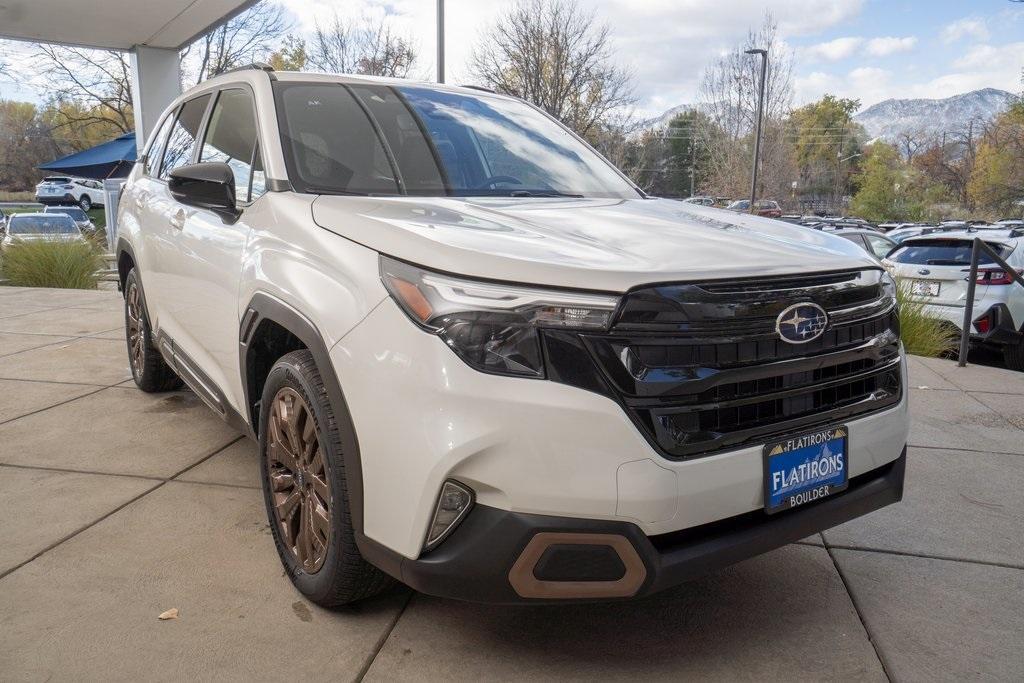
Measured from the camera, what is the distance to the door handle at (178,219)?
3771 millimetres

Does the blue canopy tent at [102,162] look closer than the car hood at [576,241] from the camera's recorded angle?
No

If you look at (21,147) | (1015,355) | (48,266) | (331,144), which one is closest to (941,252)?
(1015,355)

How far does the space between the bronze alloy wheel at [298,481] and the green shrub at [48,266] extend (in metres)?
10.7

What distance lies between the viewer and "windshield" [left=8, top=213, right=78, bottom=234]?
1426cm

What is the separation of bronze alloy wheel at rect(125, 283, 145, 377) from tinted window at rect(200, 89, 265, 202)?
5.06ft

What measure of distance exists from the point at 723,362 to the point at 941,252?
9.41 m

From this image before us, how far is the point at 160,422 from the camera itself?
15.4 feet

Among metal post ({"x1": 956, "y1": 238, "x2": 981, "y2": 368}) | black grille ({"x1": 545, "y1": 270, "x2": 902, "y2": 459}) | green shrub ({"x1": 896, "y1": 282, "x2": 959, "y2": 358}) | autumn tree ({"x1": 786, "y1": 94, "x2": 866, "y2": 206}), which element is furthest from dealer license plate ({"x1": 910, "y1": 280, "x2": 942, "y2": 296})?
autumn tree ({"x1": 786, "y1": 94, "x2": 866, "y2": 206})

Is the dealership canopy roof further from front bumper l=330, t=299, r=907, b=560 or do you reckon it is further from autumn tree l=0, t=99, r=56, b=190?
autumn tree l=0, t=99, r=56, b=190

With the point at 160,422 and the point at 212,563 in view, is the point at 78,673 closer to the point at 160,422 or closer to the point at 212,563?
the point at 212,563

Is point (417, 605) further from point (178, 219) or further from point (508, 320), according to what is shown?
point (178, 219)

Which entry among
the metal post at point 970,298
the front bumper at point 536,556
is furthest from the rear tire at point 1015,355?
the front bumper at point 536,556

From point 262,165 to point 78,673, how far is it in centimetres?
181

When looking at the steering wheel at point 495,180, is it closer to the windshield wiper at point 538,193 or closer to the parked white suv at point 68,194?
the windshield wiper at point 538,193
